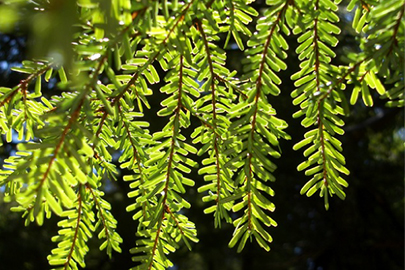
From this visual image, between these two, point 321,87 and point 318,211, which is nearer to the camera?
point 321,87

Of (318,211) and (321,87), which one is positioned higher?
(321,87)

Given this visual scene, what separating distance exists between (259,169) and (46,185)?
0.14 metres

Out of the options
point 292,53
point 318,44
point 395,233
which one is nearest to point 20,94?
point 318,44

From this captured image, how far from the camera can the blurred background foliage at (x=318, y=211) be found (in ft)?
5.55

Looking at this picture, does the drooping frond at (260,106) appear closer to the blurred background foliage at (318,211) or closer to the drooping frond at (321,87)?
the drooping frond at (321,87)

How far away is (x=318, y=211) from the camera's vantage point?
6.84 feet

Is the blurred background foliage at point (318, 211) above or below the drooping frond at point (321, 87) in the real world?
below

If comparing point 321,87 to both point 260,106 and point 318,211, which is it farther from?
point 318,211

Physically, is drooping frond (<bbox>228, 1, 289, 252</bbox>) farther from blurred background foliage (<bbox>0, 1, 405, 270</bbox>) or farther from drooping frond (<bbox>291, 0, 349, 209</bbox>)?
blurred background foliage (<bbox>0, 1, 405, 270</bbox>)

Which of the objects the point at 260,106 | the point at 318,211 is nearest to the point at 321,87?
the point at 260,106

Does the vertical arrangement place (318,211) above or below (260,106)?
below

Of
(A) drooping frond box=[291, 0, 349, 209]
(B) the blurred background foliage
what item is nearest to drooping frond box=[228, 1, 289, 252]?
(A) drooping frond box=[291, 0, 349, 209]

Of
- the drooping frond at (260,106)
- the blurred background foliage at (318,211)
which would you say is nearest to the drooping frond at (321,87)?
the drooping frond at (260,106)

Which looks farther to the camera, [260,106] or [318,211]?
[318,211]
